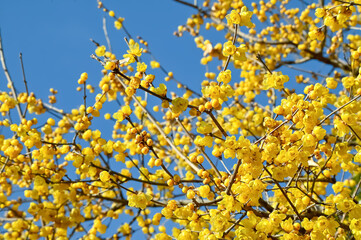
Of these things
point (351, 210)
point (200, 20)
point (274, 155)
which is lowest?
point (351, 210)

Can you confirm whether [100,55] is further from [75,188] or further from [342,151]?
[342,151]

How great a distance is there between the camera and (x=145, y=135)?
2344 millimetres

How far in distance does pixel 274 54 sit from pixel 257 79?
1.45 metres

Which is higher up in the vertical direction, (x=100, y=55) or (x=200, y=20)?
(x=200, y=20)

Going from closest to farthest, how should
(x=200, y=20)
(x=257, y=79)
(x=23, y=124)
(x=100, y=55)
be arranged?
(x=100, y=55) < (x=23, y=124) < (x=257, y=79) < (x=200, y=20)

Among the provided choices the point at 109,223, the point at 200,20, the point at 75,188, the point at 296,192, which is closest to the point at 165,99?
A: the point at 296,192

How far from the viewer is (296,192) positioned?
Answer: 2596mm

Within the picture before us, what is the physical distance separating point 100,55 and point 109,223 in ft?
7.53

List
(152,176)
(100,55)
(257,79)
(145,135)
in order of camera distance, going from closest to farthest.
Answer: (100,55)
(145,135)
(152,176)
(257,79)

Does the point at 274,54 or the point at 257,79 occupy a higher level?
the point at 274,54

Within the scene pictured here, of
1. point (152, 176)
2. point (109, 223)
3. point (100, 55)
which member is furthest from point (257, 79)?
point (100, 55)

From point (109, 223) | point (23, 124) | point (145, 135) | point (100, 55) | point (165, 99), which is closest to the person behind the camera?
point (165, 99)

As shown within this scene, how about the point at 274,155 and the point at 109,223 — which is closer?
the point at 274,155

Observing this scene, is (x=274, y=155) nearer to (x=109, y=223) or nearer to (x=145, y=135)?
(x=145, y=135)
